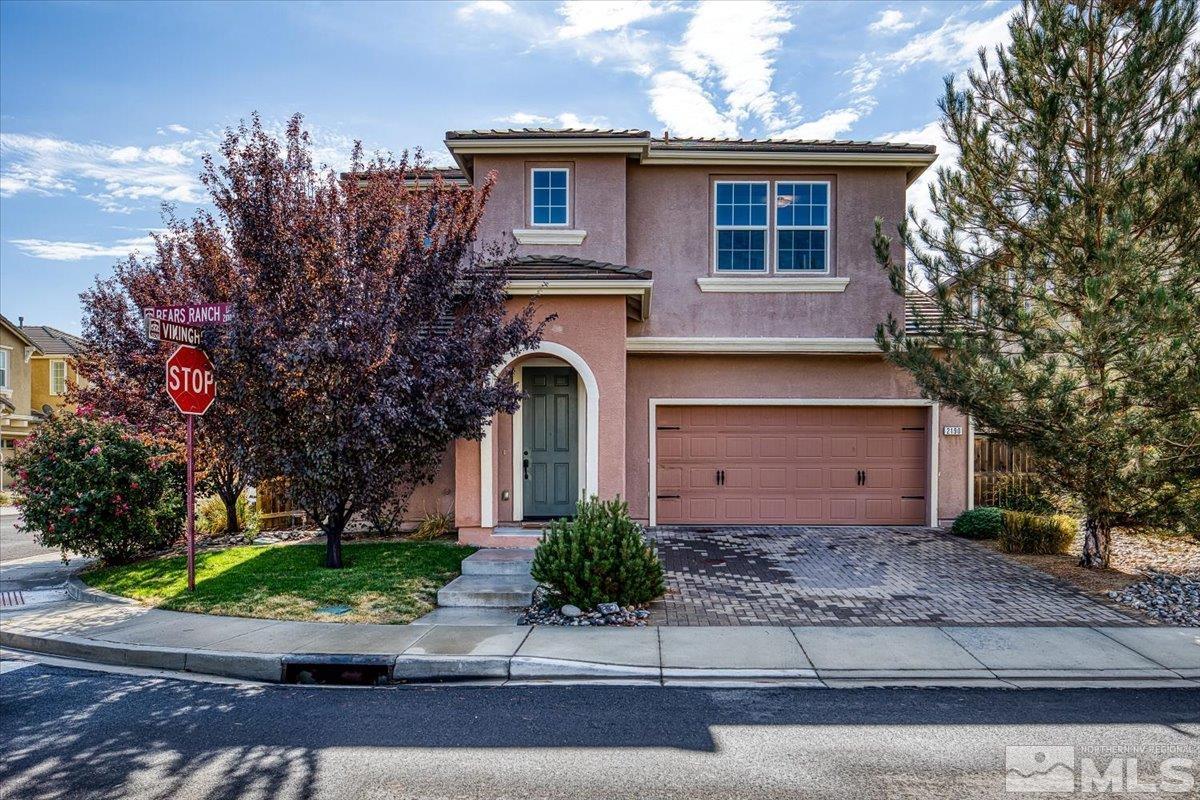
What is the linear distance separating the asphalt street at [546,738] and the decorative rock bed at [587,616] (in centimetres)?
166

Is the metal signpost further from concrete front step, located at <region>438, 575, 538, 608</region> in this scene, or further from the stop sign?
concrete front step, located at <region>438, 575, 538, 608</region>

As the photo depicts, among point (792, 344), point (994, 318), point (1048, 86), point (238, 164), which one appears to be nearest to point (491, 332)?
point (238, 164)

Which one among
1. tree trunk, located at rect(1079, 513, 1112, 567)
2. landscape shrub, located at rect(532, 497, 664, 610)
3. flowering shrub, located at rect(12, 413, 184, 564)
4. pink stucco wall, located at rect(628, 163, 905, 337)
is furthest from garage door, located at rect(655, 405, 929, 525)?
flowering shrub, located at rect(12, 413, 184, 564)

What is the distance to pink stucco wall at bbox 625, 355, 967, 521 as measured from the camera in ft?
42.8

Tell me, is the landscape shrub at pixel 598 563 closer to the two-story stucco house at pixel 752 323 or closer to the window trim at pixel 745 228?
the two-story stucco house at pixel 752 323

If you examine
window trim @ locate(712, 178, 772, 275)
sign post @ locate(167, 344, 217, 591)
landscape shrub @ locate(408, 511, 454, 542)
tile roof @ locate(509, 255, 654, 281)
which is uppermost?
window trim @ locate(712, 178, 772, 275)

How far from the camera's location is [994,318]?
9.70 metres

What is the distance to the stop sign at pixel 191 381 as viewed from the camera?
8597 mm

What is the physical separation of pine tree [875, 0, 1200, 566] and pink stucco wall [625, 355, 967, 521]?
10.0 ft

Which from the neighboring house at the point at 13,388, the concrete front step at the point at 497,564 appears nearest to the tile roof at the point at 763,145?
the concrete front step at the point at 497,564

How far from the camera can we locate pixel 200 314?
8516 millimetres

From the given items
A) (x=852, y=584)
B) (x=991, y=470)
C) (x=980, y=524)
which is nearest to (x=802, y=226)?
(x=991, y=470)

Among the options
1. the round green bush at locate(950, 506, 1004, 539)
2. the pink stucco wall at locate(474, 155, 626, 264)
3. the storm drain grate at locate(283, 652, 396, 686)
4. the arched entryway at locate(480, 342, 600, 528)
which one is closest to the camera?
the storm drain grate at locate(283, 652, 396, 686)

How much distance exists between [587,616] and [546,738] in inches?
108
